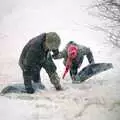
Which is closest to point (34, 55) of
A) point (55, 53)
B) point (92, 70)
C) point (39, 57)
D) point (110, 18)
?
point (39, 57)

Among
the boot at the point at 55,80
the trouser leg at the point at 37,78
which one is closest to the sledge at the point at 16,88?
the trouser leg at the point at 37,78

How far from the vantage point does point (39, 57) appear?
3.74 m

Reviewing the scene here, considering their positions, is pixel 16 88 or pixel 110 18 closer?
pixel 16 88

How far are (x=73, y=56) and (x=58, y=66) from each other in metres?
0.16

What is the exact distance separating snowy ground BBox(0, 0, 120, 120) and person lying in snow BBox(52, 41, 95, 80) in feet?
0.14

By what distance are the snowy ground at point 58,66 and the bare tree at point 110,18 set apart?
64 millimetres

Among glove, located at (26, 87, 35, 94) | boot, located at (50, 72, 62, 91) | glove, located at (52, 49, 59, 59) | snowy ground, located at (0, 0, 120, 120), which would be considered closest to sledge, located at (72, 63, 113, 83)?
snowy ground, located at (0, 0, 120, 120)

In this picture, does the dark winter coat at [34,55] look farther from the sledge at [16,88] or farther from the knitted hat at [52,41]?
the sledge at [16,88]

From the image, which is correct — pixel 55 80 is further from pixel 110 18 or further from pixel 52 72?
pixel 110 18

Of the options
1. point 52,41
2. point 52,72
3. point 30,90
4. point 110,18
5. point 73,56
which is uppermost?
point 110,18

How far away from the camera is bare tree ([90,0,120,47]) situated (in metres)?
3.84

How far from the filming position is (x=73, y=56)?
3.81 meters

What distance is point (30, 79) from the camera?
3713 millimetres

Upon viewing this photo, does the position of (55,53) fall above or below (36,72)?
above
